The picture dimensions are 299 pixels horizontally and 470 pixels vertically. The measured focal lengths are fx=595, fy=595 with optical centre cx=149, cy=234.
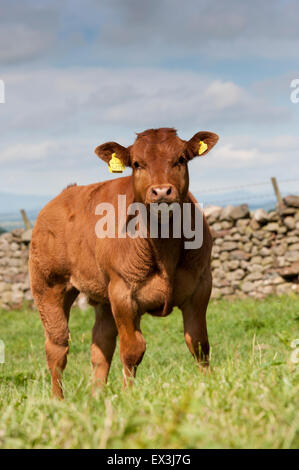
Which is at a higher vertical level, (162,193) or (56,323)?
(162,193)

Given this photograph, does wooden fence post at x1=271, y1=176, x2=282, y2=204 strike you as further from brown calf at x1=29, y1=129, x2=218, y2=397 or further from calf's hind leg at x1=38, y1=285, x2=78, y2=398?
brown calf at x1=29, y1=129, x2=218, y2=397

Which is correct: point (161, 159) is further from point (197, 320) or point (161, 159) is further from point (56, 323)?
point (56, 323)

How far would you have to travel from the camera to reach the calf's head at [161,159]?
4301mm

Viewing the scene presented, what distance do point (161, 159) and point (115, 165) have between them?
2.14 ft

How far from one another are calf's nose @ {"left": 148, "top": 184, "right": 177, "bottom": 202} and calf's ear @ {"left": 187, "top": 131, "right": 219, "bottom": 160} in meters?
0.70

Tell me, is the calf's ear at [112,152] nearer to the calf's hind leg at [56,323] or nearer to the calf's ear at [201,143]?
the calf's ear at [201,143]

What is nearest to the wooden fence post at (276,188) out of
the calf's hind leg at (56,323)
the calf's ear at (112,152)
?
the calf's hind leg at (56,323)

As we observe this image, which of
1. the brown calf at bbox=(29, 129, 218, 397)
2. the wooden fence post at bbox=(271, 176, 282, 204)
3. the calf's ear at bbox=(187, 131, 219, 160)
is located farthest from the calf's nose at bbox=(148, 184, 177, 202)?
the wooden fence post at bbox=(271, 176, 282, 204)

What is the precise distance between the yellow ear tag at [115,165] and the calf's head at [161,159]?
0.19 ft

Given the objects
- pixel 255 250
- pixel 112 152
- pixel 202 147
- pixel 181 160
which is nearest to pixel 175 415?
pixel 181 160

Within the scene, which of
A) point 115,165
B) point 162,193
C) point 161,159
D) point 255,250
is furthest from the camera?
point 255,250

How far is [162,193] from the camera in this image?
422 cm
